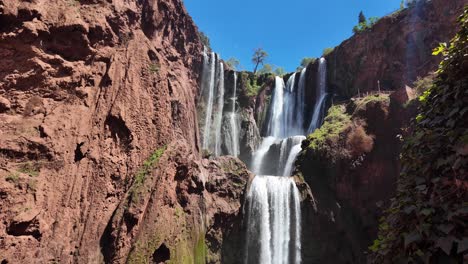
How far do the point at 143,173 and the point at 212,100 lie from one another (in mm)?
19723

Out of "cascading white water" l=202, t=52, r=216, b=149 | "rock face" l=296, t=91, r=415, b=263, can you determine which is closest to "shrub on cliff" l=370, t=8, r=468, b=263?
"rock face" l=296, t=91, r=415, b=263

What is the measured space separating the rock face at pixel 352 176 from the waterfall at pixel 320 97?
8.26 m

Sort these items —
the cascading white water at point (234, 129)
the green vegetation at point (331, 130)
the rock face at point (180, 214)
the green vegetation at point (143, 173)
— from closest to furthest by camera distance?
the rock face at point (180, 214), the green vegetation at point (143, 173), the green vegetation at point (331, 130), the cascading white water at point (234, 129)

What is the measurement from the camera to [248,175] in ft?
75.2

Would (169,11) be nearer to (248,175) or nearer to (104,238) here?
(248,175)

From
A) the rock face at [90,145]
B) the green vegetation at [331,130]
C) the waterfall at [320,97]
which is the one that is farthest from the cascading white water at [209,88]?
the rock face at [90,145]

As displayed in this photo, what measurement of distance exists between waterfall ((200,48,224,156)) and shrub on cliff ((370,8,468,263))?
1140 inches

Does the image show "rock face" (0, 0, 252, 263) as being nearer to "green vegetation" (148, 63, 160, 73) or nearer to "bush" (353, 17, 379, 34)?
"green vegetation" (148, 63, 160, 73)

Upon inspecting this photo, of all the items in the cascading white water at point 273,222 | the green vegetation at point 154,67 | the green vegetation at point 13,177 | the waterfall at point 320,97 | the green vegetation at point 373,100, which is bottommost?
the cascading white water at point 273,222

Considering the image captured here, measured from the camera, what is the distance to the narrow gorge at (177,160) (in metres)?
4.08

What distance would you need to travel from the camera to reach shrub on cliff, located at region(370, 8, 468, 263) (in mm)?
3070

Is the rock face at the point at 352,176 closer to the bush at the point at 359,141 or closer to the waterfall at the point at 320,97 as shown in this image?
the bush at the point at 359,141

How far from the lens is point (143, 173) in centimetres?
1692

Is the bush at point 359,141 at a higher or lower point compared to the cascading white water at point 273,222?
higher
